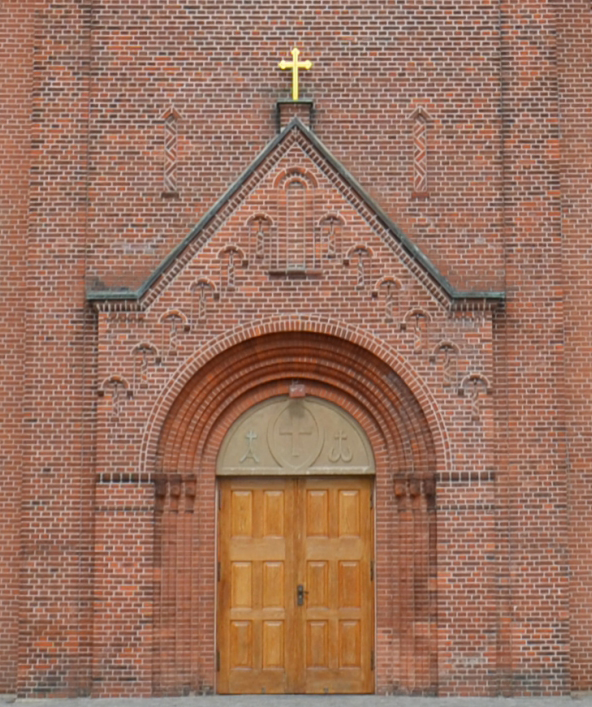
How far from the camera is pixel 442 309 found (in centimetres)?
1495

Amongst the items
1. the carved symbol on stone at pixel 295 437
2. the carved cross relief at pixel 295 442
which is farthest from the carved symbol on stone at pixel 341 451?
the carved symbol on stone at pixel 295 437

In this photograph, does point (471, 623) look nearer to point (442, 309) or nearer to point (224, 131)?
point (442, 309)

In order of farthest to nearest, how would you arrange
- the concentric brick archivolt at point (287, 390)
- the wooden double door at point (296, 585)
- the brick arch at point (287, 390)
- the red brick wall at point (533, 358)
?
the wooden double door at point (296, 585) → the brick arch at point (287, 390) → the concentric brick archivolt at point (287, 390) → the red brick wall at point (533, 358)

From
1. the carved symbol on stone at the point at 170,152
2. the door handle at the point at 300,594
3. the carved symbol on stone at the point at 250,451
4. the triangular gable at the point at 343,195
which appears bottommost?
the door handle at the point at 300,594

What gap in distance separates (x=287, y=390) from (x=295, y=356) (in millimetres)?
440

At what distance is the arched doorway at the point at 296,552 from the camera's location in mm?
15133

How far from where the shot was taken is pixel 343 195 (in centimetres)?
1505

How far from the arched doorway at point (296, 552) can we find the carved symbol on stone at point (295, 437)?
12mm

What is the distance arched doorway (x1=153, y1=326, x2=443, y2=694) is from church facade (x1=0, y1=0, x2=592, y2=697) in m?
0.03

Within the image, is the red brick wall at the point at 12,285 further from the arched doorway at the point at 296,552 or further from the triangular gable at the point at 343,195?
the arched doorway at the point at 296,552

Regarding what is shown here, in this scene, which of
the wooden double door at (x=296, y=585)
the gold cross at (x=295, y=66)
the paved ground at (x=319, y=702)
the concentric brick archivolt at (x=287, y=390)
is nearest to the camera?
the paved ground at (x=319, y=702)

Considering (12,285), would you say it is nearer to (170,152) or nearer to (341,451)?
(170,152)

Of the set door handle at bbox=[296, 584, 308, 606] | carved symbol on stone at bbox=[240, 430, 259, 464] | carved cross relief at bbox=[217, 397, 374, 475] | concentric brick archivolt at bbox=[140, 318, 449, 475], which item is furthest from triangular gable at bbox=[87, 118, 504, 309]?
door handle at bbox=[296, 584, 308, 606]

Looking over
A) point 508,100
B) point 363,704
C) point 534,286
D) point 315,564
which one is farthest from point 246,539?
point 508,100
